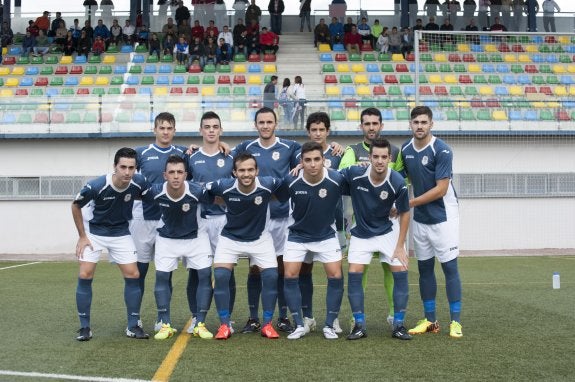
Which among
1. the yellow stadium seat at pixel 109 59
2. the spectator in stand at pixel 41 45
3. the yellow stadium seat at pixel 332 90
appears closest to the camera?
the yellow stadium seat at pixel 332 90

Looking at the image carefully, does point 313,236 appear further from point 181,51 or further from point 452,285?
point 181,51

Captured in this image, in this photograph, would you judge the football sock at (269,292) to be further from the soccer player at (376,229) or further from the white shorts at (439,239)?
the white shorts at (439,239)

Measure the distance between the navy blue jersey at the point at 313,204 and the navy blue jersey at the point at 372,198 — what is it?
127 millimetres

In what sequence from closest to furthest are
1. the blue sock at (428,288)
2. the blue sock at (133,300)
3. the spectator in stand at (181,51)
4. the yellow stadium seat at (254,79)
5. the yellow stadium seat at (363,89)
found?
the blue sock at (133,300)
the blue sock at (428,288)
the yellow stadium seat at (363,89)
the yellow stadium seat at (254,79)
the spectator in stand at (181,51)

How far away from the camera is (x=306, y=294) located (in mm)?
8289

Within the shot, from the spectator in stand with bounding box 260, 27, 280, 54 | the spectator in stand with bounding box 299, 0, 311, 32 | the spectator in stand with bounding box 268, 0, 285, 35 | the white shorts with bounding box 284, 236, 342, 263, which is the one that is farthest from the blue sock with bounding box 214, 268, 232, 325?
the spectator in stand with bounding box 299, 0, 311, 32

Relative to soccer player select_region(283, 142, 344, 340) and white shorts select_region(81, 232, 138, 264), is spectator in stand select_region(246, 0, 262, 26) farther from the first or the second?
soccer player select_region(283, 142, 344, 340)

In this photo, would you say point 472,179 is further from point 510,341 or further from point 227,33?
point 510,341

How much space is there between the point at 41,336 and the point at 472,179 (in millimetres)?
13905

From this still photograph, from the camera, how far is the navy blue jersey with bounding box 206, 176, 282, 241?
7.77m

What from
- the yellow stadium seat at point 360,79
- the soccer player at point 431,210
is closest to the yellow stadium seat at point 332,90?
the yellow stadium seat at point 360,79

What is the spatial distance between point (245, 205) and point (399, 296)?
152 centimetres

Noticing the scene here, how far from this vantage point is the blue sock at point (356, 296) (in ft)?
25.2

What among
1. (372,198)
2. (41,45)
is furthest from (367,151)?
(41,45)
